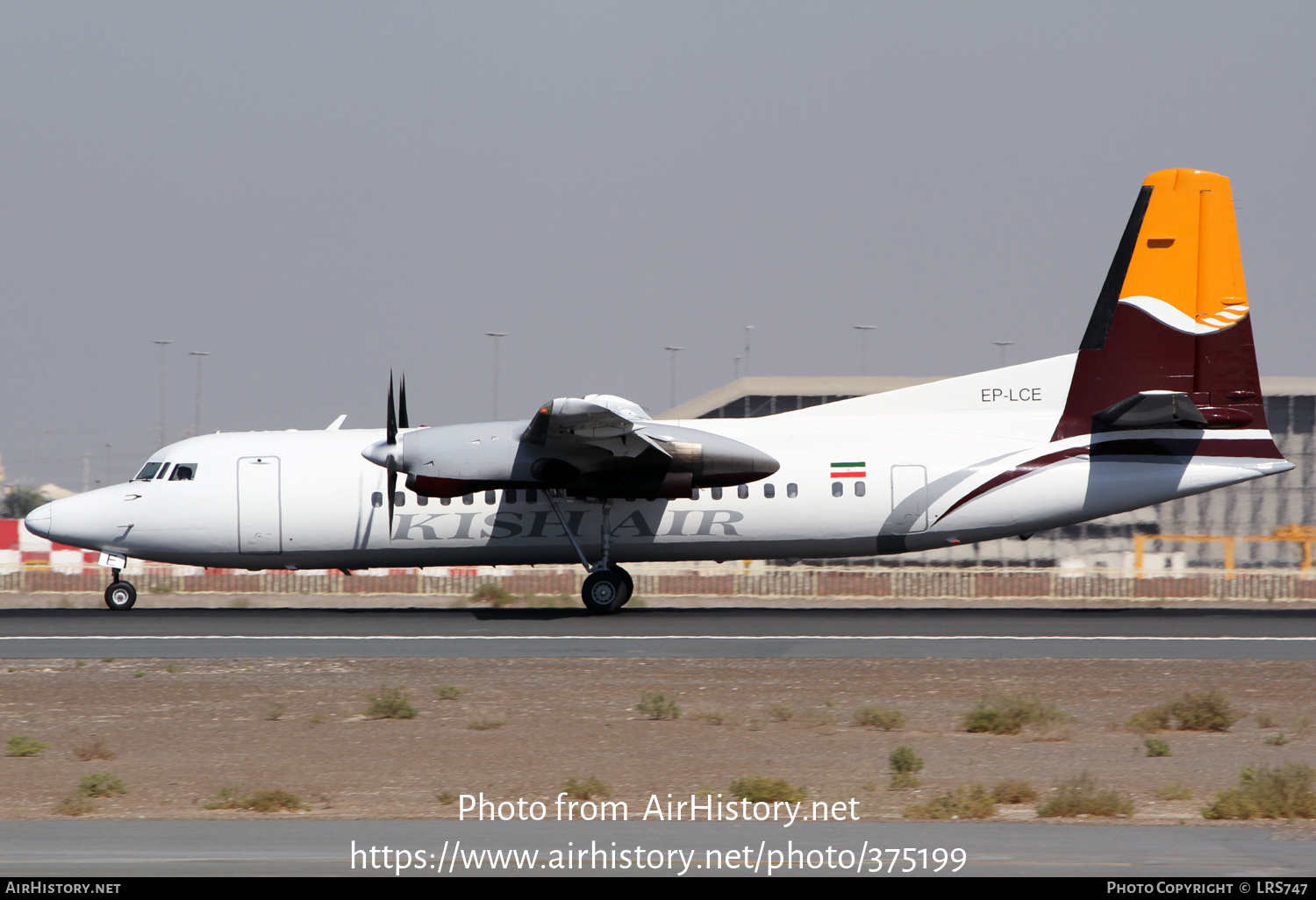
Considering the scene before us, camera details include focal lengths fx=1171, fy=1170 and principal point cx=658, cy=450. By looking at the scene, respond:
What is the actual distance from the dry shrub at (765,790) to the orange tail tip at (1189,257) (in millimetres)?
15382

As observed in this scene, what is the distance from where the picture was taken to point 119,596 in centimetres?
2269

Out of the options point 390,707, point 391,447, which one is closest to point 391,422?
point 391,447

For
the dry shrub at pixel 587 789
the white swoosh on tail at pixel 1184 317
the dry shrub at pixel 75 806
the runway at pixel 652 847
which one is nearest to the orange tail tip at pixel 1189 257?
the white swoosh on tail at pixel 1184 317

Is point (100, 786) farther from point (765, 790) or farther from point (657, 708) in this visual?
point (657, 708)

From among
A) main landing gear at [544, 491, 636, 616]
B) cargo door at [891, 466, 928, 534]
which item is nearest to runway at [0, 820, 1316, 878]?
cargo door at [891, 466, 928, 534]

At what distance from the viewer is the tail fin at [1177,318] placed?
21203mm

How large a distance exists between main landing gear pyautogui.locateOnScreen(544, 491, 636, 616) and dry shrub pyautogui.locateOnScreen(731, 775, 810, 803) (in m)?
12.0

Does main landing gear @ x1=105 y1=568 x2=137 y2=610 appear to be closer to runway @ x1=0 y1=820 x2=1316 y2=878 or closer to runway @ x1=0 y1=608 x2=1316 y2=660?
runway @ x1=0 y1=608 x2=1316 y2=660

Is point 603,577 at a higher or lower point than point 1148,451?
lower

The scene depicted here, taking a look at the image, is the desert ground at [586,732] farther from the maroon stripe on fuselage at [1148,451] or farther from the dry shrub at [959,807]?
the maroon stripe on fuselage at [1148,451]

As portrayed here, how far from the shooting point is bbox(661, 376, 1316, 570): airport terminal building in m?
55.4

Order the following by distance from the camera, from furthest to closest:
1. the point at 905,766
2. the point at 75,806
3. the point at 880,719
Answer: the point at 880,719, the point at 905,766, the point at 75,806

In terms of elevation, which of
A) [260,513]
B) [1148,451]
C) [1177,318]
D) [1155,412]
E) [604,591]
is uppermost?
[1177,318]

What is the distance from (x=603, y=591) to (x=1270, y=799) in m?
14.2
